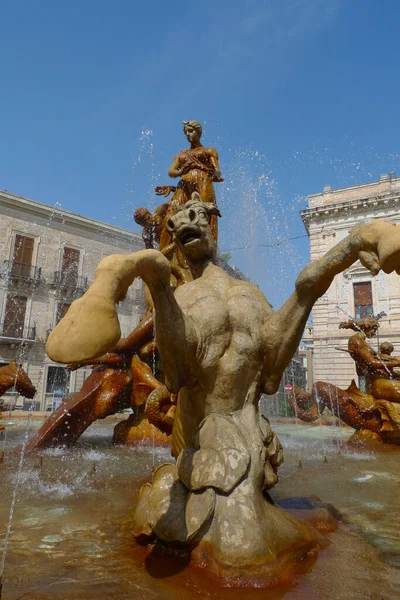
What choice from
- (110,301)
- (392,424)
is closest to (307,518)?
(110,301)

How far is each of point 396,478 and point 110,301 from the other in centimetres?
370

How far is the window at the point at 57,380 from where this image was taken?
2412 cm

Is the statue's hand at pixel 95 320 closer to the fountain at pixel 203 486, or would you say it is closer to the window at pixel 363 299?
the fountain at pixel 203 486

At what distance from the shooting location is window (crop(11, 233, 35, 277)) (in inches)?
956

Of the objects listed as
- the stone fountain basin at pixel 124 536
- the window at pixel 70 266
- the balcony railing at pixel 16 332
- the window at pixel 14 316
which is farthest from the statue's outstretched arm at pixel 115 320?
the window at pixel 70 266

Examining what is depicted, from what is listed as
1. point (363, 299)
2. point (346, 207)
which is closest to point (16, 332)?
point (363, 299)

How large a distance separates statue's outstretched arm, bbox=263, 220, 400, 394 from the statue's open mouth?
0.65 metres

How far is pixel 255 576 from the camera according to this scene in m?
1.67

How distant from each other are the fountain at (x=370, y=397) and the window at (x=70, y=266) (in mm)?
20884

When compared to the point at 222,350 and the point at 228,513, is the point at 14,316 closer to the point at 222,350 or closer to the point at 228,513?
the point at 222,350

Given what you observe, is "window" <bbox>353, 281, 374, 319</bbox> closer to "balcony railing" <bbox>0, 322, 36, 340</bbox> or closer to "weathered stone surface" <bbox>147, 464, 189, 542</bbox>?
"balcony railing" <bbox>0, 322, 36, 340</bbox>

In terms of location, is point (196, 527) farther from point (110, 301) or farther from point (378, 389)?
point (378, 389)

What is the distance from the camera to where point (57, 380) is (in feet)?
80.4

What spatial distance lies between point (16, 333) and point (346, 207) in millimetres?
19585
